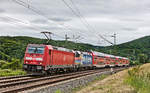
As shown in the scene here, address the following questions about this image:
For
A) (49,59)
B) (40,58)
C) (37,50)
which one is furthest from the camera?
(49,59)

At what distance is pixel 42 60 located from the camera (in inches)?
825

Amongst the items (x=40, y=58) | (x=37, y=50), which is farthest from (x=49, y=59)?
(x=37, y=50)

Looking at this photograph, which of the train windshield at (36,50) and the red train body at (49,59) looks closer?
the red train body at (49,59)

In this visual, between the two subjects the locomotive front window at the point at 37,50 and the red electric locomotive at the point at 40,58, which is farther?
the locomotive front window at the point at 37,50

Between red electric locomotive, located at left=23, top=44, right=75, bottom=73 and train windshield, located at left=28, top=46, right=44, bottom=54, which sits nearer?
red electric locomotive, located at left=23, top=44, right=75, bottom=73

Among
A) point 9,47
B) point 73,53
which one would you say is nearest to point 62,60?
point 73,53

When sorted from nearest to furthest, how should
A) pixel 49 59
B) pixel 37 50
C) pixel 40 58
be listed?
pixel 40 58
pixel 37 50
pixel 49 59

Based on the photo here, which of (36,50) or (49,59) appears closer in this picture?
(36,50)

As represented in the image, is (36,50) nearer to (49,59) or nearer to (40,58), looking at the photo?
(40,58)

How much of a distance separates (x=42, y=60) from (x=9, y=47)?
74.3m

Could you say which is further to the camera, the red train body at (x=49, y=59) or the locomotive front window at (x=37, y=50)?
the locomotive front window at (x=37, y=50)

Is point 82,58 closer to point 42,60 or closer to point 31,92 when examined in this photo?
point 42,60

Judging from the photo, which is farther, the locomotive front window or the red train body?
the locomotive front window

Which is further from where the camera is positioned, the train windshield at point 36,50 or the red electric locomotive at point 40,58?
the train windshield at point 36,50
